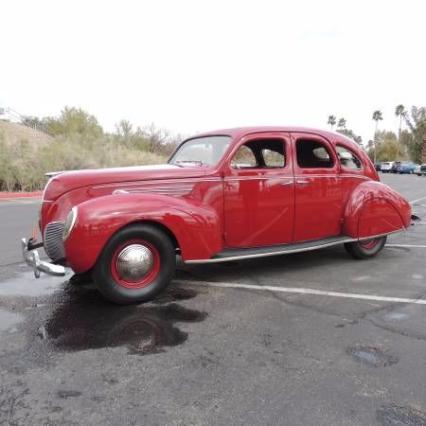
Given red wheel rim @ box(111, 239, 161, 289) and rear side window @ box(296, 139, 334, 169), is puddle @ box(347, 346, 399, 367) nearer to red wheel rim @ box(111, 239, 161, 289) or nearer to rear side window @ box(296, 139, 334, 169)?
red wheel rim @ box(111, 239, 161, 289)

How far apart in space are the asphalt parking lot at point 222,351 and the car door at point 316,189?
649 mm

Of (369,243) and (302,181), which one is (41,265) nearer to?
(302,181)

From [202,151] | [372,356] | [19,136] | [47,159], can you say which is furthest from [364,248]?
[19,136]

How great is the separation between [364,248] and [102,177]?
12.7 ft

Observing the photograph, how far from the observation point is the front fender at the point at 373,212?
6.02 meters

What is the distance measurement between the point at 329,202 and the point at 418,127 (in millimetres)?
64006

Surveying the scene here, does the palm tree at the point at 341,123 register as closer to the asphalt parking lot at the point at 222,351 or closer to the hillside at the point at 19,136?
the hillside at the point at 19,136

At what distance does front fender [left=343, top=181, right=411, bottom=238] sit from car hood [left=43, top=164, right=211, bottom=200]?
234cm

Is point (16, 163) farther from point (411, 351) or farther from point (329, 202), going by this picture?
point (411, 351)

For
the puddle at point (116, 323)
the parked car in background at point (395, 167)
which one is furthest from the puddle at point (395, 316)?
the parked car in background at point (395, 167)

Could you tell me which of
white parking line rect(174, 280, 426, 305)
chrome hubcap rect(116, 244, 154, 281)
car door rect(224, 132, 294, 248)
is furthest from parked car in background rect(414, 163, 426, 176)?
chrome hubcap rect(116, 244, 154, 281)

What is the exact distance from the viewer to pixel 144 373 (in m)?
3.08

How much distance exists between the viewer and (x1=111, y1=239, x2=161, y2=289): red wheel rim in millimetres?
4457

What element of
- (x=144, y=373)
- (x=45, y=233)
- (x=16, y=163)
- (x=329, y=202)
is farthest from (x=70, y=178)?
(x=16, y=163)
